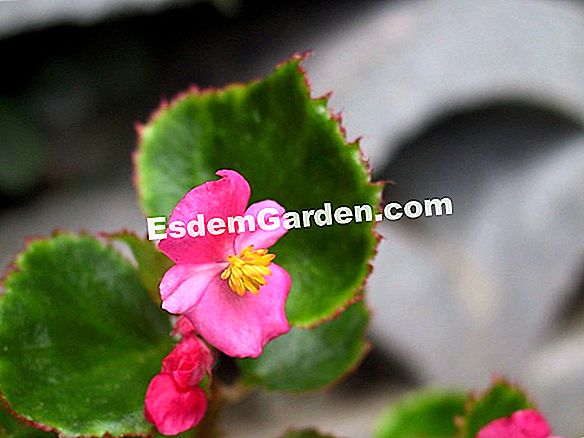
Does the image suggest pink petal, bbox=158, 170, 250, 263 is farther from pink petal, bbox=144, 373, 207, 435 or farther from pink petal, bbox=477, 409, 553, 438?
pink petal, bbox=477, 409, 553, 438

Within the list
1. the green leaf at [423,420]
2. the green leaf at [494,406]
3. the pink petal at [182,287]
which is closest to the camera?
the pink petal at [182,287]

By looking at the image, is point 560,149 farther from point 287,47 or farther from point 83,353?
point 83,353

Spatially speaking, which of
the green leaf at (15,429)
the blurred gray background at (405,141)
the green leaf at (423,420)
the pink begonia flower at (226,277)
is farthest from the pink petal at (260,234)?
the blurred gray background at (405,141)

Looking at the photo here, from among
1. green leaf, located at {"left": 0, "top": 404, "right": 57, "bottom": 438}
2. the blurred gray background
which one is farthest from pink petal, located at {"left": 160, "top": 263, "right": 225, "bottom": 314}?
the blurred gray background

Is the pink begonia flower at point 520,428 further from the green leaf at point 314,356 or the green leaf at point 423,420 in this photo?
the green leaf at point 423,420

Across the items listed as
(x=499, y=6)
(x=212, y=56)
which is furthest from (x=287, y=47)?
(x=499, y=6)

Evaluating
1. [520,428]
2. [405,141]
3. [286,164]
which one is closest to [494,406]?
[520,428]
